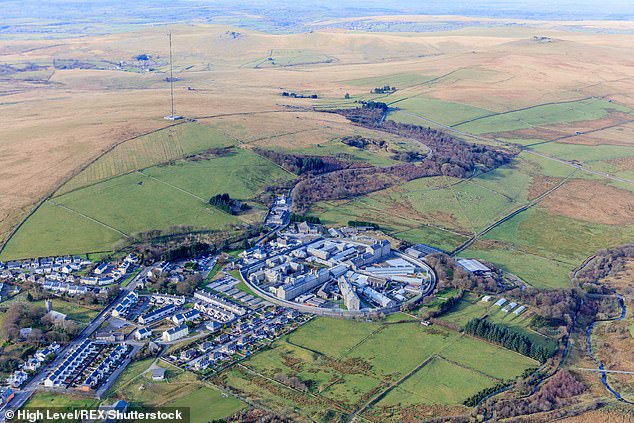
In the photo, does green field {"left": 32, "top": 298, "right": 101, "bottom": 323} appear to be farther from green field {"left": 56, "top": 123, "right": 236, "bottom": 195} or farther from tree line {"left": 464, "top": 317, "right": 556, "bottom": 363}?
tree line {"left": 464, "top": 317, "right": 556, "bottom": 363}

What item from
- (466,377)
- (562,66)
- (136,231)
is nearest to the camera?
(466,377)

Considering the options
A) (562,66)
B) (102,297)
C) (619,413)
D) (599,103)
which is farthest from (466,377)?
(562,66)

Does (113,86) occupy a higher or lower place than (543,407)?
higher

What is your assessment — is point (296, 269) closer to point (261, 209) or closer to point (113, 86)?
point (261, 209)

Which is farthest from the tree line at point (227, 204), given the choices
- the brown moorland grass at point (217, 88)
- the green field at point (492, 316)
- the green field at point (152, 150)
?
the green field at point (492, 316)

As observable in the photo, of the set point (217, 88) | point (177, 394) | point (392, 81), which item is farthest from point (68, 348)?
point (392, 81)

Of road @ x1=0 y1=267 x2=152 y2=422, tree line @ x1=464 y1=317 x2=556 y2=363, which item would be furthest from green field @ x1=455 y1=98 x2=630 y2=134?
road @ x1=0 y1=267 x2=152 y2=422

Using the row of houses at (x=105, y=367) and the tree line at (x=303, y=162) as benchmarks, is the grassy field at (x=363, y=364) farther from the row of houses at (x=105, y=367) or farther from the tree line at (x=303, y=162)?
the tree line at (x=303, y=162)
